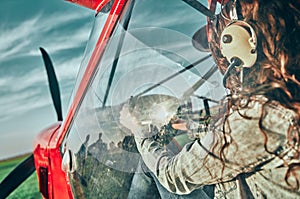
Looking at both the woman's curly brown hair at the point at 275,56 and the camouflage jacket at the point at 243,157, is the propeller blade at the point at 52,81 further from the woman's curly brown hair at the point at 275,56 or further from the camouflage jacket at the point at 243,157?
the woman's curly brown hair at the point at 275,56

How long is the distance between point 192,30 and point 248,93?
33cm

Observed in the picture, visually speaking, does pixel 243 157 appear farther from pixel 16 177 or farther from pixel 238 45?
pixel 16 177

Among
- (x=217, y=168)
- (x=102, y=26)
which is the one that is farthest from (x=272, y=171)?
(x=102, y=26)

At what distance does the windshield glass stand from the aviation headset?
7cm

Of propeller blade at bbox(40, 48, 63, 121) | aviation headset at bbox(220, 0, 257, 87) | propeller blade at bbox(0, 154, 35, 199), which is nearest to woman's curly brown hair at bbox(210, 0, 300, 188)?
aviation headset at bbox(220, 0, 257, 87)

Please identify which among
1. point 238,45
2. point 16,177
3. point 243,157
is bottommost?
point 16,177

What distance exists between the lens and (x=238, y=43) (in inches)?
49.5

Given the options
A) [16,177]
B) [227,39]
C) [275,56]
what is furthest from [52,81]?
[275,56]

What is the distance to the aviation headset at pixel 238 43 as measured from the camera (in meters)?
1.24

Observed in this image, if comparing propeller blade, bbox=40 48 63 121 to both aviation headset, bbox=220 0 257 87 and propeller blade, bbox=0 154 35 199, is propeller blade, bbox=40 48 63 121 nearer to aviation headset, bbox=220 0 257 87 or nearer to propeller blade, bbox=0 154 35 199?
propeller blade, bbox=0 154 35 199

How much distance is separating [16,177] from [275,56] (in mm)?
1947

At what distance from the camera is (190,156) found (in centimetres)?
133

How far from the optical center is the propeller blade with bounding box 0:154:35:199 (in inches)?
100

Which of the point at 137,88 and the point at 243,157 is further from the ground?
the point at 137,88
